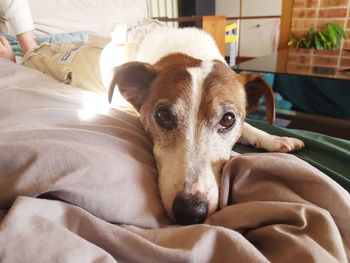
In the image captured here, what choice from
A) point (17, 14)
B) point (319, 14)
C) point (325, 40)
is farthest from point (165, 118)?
point (319, 14)

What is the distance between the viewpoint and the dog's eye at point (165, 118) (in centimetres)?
86

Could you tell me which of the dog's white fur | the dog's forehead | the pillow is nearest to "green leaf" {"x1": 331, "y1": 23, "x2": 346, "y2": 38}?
the pillow

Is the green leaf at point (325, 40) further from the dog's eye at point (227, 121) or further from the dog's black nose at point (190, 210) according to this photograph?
the dog's black nose at point (190, 210)

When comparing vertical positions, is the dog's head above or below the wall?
below

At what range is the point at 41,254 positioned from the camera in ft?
1.40

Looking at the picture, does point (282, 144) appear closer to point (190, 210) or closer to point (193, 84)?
point (193, 84)

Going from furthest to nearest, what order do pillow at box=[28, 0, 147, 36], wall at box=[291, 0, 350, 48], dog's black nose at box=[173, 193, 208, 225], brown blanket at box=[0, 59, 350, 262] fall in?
wall at box=[291, 0, 350, 48] → pillow at box=[28, 0, 147, 36] → dog's black nose at box=[173, 193, 208, 225] → brown blanket at box=[0, 59, 350, 262]

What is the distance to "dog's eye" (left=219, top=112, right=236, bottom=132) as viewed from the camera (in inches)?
34.9

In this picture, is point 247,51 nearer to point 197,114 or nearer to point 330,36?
point 330,36

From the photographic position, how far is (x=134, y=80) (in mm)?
1055

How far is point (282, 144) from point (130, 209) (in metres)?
0.65

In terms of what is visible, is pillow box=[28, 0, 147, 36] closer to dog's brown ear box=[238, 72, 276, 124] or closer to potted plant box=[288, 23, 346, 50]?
dog's brown ear box=[238, 72, 276, 124]

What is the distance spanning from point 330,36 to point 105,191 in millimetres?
3901

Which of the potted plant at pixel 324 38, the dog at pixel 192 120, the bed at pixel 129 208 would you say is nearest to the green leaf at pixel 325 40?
the potted plant at pixel 324 38
